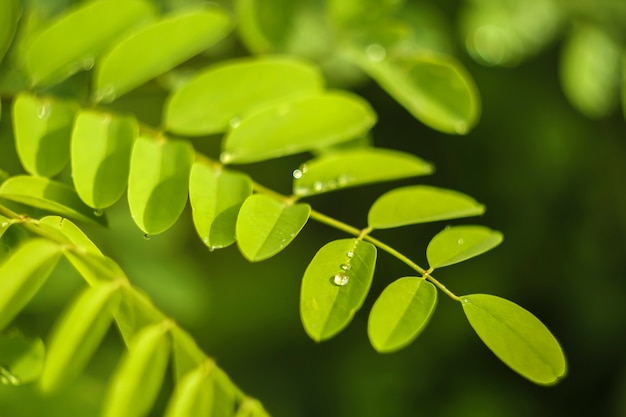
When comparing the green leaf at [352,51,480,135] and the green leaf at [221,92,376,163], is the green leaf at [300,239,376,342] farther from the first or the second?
the green leaf at [352,51,480,135]

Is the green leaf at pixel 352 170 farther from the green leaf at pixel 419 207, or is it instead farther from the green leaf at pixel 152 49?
the green leaf at pixel 152 49

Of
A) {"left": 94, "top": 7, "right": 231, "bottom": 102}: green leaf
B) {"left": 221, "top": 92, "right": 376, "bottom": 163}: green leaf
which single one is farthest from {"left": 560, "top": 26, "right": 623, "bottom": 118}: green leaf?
{"left": 94, "top": 7, "right": 231, "bottom": 102}: green leaf

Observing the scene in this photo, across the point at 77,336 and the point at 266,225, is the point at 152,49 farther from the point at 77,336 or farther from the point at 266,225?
the point at 77,336

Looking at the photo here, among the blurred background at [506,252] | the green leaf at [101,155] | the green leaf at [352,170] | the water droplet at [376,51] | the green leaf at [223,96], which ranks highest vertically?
the water droplet at [376,51]

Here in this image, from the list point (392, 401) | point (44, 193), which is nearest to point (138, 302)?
point (44, 193)

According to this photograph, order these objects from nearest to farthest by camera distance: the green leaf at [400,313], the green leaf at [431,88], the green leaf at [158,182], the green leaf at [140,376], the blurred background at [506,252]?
1. the green leaf at [140,376]
2. the green leaf at [400,313]
3. the green leaf at [158,182]
4. the green leaf at [431,88]
5. the blurred background at [506,252]

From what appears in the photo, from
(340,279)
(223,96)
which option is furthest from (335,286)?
(223,96)

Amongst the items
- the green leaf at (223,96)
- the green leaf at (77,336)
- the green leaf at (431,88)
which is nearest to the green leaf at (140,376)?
the green leaf at (77,336)
